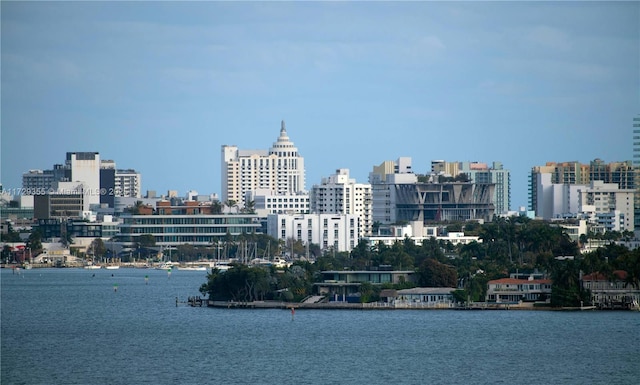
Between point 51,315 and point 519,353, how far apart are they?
35311 mm

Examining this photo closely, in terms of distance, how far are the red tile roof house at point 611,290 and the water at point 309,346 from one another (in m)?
2.96

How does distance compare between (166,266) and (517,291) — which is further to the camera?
(166,266)

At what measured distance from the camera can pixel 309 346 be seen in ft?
272

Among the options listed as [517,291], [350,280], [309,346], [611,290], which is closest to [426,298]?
[517,291]

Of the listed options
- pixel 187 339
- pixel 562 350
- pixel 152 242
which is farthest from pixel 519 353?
pixel 152 242

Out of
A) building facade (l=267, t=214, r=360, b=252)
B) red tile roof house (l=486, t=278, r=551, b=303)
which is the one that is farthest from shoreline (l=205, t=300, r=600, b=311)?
building facade (l=267, t=214, r=360, b=252)

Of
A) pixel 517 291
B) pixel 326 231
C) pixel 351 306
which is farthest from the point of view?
pixel 326 231

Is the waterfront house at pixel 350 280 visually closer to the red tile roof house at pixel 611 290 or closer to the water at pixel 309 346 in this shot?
the water at pixel 309 346

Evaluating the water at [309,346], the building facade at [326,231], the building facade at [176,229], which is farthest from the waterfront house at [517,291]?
the building facade at [176,229]

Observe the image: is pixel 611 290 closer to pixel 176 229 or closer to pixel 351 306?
pixel 351 306

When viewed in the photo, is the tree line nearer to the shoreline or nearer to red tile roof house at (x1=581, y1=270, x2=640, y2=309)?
red tile roof house at (x1=581, y1=270, x2=640, y2=309)

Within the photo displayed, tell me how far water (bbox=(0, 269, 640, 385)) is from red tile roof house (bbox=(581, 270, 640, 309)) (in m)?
2.96

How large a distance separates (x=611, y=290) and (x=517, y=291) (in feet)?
21.2

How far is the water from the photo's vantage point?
234 feet
